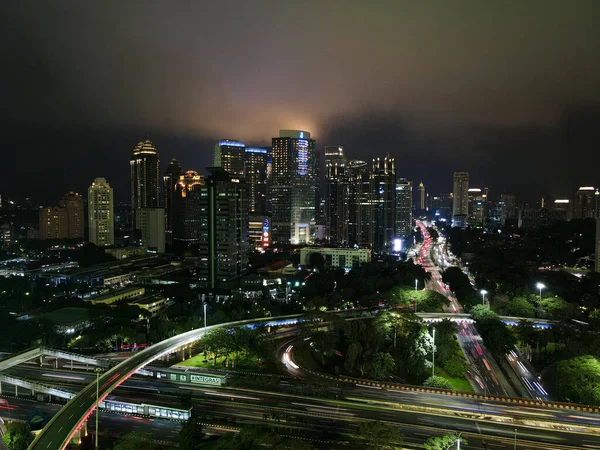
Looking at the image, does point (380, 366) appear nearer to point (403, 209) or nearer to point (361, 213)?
point (361, 213)

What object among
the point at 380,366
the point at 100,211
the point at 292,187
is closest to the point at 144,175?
the point at 100,211

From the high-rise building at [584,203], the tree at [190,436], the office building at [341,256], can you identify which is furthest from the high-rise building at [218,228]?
the high-rise building at [584,203]

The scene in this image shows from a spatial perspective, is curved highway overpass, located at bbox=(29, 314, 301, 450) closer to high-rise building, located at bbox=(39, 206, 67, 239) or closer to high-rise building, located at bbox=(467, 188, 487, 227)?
high-rise building, located at bbox=(39, 206, 67, 239)

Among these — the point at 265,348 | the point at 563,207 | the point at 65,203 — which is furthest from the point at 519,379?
the point at 563,207

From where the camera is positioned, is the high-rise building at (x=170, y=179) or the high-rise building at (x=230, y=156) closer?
the high-rise building at (x=230, y=156)

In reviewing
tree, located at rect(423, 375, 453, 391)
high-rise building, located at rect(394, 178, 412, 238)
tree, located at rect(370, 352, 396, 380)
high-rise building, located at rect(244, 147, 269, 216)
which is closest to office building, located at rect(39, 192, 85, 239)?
high-rise building, located at rect(244, 147, 269, 216)

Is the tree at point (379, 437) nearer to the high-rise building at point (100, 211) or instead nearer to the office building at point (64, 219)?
the high-rise building at point (100, 211)
